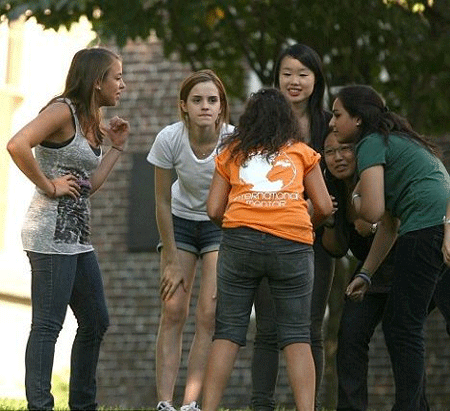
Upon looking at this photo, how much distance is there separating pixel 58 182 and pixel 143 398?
1012 centimetres

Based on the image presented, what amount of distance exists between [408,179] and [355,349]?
97 cm

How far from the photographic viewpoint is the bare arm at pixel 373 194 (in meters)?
8.00

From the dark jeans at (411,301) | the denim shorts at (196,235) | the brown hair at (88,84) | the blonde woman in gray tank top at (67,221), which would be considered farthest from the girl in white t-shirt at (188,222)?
the dark jeans at (411,301)

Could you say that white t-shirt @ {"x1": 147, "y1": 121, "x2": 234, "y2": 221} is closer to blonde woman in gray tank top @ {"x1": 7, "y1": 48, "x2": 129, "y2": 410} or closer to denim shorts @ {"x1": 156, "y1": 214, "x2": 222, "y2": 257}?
denim shorts @ {"x1": 156, "y1": 214, "x2": 222, "y2": 257}

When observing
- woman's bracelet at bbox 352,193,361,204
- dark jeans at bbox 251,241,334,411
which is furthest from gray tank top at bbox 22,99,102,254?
woman's bracelet at bbox 352,193,361,204

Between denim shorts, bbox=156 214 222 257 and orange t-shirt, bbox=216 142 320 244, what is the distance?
3.07 feet

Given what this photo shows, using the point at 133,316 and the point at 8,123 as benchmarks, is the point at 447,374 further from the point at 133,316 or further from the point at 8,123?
the point at 8,123

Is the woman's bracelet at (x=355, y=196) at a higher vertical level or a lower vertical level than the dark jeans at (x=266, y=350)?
higher

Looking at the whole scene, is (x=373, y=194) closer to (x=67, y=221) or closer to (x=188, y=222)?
(x=188, y=222)

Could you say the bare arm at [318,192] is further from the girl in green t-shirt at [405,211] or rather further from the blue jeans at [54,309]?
the blue jeans at [54,309]

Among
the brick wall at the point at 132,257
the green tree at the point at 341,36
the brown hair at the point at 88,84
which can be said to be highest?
the green tree at the point at 341,36

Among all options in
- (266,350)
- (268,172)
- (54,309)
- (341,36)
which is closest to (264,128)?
(268,172)

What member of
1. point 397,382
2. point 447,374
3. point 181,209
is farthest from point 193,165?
point 447,374

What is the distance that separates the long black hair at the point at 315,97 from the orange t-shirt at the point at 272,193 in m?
0.84
